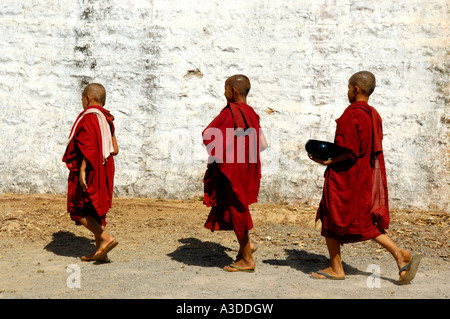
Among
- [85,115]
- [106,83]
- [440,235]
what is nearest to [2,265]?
[85,115]

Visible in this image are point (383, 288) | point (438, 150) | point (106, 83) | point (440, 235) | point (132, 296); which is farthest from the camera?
point (106, 83)

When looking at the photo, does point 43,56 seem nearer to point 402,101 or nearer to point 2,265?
point 2,265

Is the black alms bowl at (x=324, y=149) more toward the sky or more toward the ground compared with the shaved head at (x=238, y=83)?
more toward the ground

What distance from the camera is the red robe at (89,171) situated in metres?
4.64

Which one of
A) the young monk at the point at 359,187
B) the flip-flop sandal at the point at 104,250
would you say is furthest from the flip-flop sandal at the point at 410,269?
the flip-flop sandal at the point at 104,250

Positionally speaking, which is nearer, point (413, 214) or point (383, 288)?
point (383, 288)

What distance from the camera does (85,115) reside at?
4699 millimetres

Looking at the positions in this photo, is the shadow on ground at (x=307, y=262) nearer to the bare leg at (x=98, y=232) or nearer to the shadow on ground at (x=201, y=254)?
the shadow on ground at (x=201, y=254)

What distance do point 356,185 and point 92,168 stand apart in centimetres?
230

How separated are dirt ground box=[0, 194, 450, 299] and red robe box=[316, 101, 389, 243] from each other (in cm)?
45

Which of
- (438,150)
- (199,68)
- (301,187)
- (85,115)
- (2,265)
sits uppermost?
(199,68)

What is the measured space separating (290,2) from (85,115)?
3.37m

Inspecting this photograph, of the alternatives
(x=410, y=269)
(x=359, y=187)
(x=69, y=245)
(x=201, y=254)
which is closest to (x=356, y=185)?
(x=359, y=187)

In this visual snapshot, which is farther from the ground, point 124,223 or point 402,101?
point 402,101
